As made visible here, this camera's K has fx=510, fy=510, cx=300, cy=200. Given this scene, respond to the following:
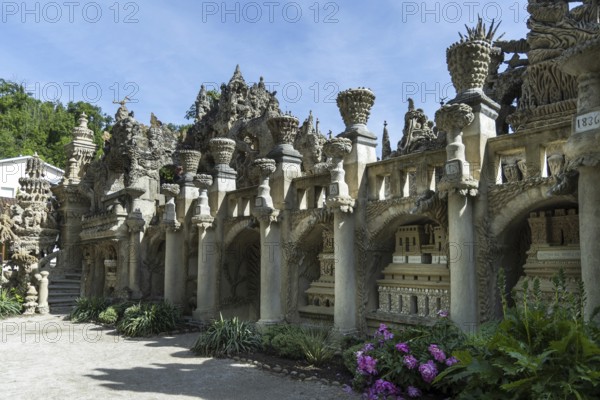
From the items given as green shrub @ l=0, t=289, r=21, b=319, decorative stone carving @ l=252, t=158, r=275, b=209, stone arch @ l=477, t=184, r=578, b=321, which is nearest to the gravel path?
stone arch @ l=477, t=184, r=578, b=321

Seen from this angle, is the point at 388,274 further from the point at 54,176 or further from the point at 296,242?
the point at 54,176

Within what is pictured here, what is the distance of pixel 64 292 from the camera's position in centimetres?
2267

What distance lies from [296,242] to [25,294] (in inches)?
596

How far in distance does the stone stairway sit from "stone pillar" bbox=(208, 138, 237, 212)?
10571mm

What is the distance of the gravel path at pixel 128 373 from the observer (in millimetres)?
8055

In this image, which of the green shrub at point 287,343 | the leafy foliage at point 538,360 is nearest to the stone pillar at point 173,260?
the green shrub at point 287,343

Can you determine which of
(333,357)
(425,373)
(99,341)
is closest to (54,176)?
(99,341)

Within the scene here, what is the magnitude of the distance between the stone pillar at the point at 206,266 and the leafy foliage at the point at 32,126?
39.5 metres

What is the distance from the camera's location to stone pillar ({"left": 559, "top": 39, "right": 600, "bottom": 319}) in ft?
19.2

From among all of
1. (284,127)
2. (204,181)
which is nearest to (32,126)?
(204,181)

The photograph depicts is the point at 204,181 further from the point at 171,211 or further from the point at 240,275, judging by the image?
the point at 240,275

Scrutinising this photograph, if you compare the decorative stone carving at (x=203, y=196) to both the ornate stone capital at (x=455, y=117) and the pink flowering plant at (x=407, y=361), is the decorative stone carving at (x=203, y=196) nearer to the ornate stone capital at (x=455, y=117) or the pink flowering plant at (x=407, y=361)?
the pink flowering plant at (x=407, y=361)

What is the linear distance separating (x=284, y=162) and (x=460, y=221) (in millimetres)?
5488

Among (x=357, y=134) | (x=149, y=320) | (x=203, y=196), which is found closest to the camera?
(x=357, y=134)
